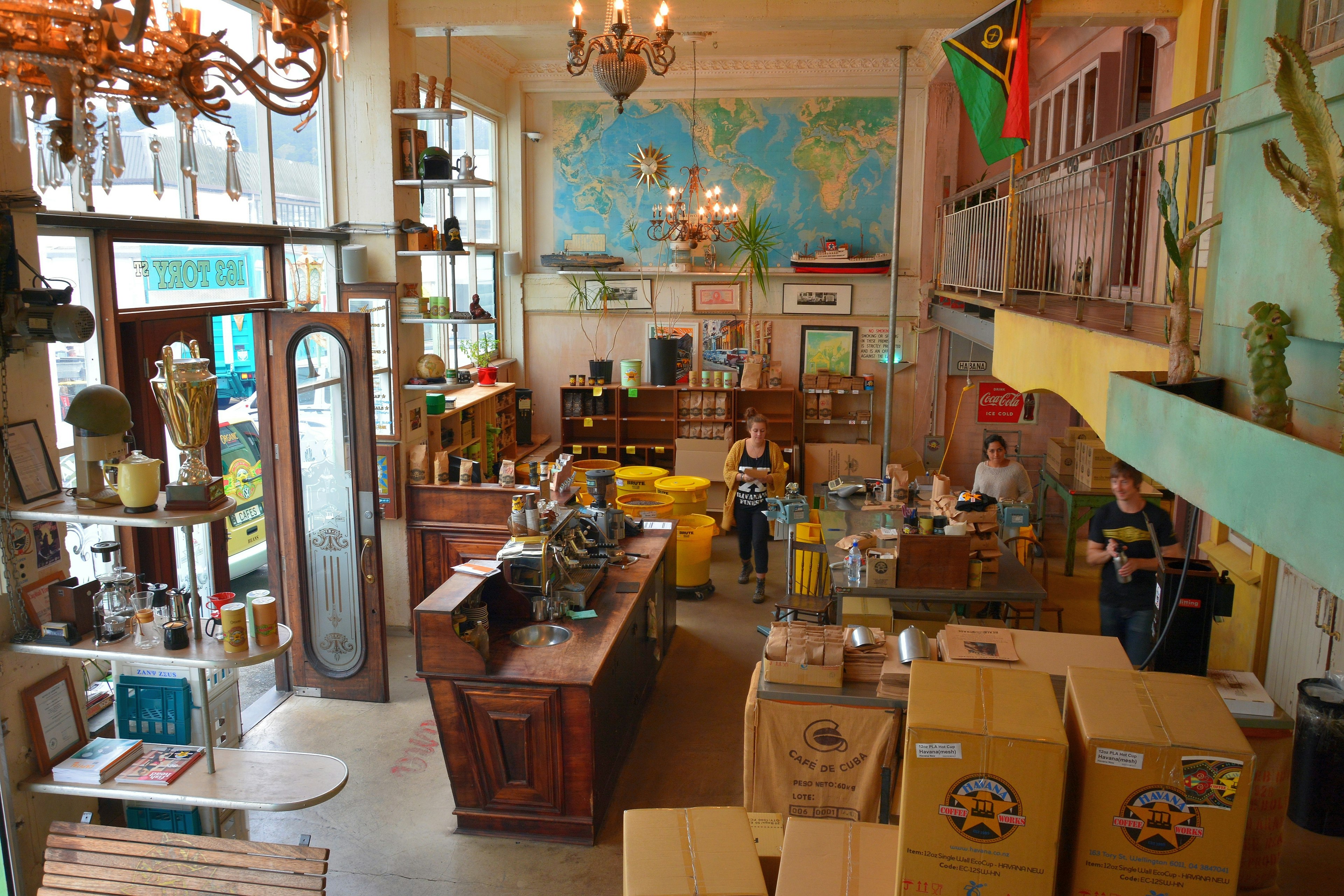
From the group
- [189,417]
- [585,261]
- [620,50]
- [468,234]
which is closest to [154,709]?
[189,417]

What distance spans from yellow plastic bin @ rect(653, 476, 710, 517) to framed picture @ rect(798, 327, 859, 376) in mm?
2543

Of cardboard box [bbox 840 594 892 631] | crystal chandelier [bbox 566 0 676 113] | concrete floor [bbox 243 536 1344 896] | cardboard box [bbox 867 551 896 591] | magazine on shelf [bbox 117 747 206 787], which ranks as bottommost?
concrete floor [bbox 243 536 1344 896]

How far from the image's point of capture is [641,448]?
448 inches

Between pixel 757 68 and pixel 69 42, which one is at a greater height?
pixel 757 68

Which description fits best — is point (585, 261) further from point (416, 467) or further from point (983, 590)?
point (983, 590)

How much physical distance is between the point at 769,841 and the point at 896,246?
7511 mm

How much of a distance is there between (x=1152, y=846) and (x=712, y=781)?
139 inches

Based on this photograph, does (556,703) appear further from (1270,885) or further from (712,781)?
(1270,885)

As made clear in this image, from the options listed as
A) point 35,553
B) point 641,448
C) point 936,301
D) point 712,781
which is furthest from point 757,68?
point 35,553

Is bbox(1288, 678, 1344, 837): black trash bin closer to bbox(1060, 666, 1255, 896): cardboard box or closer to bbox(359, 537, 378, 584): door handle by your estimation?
bbox(1060, 666, 1255, 896): cardboard box

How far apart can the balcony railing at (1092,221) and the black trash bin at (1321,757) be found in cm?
228

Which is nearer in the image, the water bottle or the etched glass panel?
the water bottle

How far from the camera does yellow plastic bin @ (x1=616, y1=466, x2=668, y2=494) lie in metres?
10.1

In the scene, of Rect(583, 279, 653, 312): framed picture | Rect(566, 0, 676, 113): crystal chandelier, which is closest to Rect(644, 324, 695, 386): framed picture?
Rect(583, 279, 653, 312): framed picture
